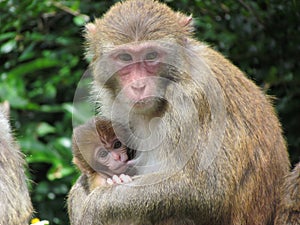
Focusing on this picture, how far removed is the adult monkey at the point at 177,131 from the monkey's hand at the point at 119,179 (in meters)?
0.11

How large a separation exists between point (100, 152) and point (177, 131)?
104 cm

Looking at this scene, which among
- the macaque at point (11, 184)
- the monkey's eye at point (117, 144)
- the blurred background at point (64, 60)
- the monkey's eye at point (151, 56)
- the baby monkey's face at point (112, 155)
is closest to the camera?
the macaque at point (11, 184)

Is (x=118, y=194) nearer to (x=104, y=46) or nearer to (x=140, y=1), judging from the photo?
(x=104, y=46)

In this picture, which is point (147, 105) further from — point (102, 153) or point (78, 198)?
point (78, 198)

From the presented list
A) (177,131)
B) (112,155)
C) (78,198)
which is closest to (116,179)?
(112,155)

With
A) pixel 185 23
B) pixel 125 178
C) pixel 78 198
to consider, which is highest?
pixel 185 23

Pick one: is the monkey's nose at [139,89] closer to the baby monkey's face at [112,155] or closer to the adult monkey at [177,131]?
the adult monkey at [177,131]

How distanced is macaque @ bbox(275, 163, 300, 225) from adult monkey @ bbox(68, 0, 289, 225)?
0.75ft

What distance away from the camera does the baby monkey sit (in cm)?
777

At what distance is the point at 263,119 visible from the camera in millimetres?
7688

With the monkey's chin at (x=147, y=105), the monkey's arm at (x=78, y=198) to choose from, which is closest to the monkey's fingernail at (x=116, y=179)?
the monkey's arm at (x=78, y=198)

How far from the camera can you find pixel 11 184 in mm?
7121

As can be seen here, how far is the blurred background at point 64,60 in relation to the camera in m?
10.0

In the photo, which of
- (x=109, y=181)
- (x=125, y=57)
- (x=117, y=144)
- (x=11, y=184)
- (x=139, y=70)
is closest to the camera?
(x=11, y=184)
